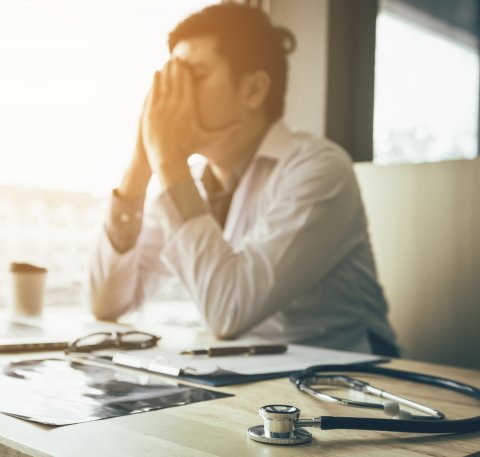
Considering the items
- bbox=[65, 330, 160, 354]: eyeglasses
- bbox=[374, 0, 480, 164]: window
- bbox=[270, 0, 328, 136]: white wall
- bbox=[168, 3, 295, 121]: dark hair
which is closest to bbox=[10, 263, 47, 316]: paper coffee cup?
bbox=[65, 330, 160, 354]: eyeglasses

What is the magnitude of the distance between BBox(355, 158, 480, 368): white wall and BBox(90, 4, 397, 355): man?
0.59 feet

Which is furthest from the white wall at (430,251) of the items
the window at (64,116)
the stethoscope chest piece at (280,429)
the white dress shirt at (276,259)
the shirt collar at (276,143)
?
the stethoscope chest piece at (280,429)

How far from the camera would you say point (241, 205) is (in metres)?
1.60

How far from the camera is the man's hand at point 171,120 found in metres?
1.38

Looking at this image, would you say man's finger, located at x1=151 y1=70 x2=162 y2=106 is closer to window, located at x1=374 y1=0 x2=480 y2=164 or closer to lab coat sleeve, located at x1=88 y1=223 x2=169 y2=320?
lab coat sleeve, located at x1=88 y1=223 x2=169 y2=320

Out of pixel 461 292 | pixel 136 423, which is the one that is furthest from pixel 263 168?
pixel 136 423

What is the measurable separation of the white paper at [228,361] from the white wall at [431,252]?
2.35 feet

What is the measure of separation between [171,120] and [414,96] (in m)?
1.15

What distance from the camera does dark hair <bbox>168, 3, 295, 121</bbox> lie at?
5.32 feet

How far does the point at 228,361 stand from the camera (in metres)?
0.83

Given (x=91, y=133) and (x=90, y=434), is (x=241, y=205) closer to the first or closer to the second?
(x=91, y=133)

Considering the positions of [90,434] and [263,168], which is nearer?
[90,434]

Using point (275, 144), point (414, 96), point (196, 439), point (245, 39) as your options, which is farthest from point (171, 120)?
point (414, 96)

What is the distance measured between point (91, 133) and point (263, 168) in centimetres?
58
